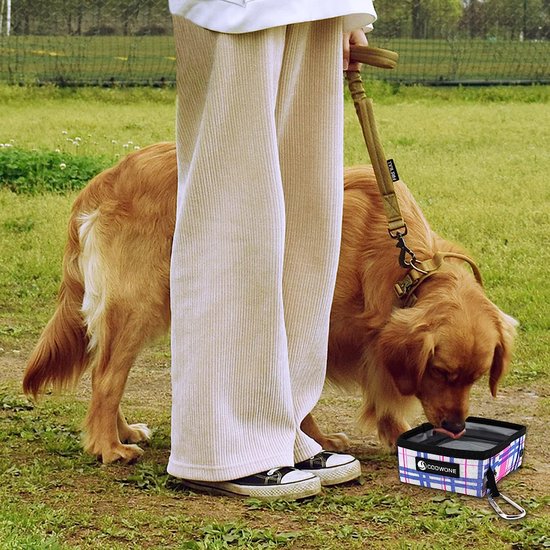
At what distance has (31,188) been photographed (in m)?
9.17

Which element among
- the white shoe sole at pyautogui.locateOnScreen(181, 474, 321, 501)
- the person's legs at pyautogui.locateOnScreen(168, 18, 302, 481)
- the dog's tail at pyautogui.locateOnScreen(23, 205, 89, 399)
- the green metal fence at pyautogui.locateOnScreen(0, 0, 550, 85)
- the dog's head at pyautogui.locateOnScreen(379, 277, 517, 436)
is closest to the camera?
the person's legs at pyautogui.locateOnScreen(168, 18, 302, 481)

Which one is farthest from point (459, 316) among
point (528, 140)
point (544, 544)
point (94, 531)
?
point (528, 140)

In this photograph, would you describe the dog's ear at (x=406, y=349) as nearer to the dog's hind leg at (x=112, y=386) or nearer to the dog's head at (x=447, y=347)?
the dog's head at (x=447, y=347)

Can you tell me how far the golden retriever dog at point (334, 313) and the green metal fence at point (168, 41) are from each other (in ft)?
42.5

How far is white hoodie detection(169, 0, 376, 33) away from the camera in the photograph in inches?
127

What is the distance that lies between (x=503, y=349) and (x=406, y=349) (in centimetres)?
35

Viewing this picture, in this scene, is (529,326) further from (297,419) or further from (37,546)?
(37,546)

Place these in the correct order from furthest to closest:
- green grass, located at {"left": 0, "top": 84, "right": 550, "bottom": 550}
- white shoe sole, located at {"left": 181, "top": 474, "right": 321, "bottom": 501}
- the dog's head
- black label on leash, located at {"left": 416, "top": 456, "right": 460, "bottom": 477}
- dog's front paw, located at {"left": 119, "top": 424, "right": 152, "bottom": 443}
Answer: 1. dog's front paw, located at {"left": 119, "top": 424, "right": 152, "bottom": 443}
2. the dog's head
3. black label on leash, located at {"left": 416, "top": 456, "right": 460, "bottom": 477}
4. white shoe sole, located at {"left": 181, "top": 474, "right": 321, "bottom": 501}
5. green grass, located at {"left": 0, "top": 84, "right": 550, "bottom": 550}

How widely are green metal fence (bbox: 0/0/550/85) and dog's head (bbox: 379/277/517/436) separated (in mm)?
13496

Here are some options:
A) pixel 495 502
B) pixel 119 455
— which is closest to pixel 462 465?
pixel 495 502

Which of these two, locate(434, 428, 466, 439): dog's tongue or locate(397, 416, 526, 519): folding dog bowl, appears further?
locate(434, 428, 466, 439): dog's tongue

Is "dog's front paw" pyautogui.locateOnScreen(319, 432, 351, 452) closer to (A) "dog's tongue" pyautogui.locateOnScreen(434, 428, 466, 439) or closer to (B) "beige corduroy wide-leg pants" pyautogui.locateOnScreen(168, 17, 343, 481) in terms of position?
(A) "dog's tongue" pyautogui.locateOnScreen(434, 428, 466, 439)

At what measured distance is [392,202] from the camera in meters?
3.92

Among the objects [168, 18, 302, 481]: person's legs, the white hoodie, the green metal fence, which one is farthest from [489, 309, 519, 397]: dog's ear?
the green metal fence
